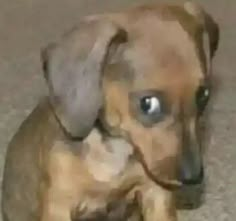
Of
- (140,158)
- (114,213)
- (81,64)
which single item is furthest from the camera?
(114,213)

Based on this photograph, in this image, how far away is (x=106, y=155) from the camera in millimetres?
1914

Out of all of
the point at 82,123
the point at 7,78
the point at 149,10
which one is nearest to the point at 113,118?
the point at 82,123

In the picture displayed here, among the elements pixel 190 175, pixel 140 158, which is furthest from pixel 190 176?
pixel 140 158

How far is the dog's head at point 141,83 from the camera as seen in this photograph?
1712 millimetres

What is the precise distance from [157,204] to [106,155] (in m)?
0.18

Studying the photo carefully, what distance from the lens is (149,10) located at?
5.87 feet

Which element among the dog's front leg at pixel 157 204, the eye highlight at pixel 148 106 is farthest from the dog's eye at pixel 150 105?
Result: the dog's front leg at pixel 157 204

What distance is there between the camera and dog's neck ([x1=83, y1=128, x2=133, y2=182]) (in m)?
1.89

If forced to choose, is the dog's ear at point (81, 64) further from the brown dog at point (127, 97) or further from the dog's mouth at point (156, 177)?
the dog's mouth at point (156, 177)

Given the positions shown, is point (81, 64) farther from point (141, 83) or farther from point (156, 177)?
point (156, 177)

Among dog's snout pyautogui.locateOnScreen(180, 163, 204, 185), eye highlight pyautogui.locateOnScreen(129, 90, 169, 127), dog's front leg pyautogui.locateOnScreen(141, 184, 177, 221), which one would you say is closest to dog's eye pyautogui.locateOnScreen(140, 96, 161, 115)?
eye highlight pyautogui.locateOnScreen(129, 90, 169, 127)

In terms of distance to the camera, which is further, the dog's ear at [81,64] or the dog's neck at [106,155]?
the dog's neck at [106,155]

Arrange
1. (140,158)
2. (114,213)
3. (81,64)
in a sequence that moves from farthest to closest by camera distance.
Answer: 1. (114,213)
2. (140,158)
3. (81,64)

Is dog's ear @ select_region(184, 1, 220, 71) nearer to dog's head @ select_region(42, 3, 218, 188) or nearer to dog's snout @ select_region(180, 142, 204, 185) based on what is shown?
dog's head @ select_region(42, 3, 218, 188)
